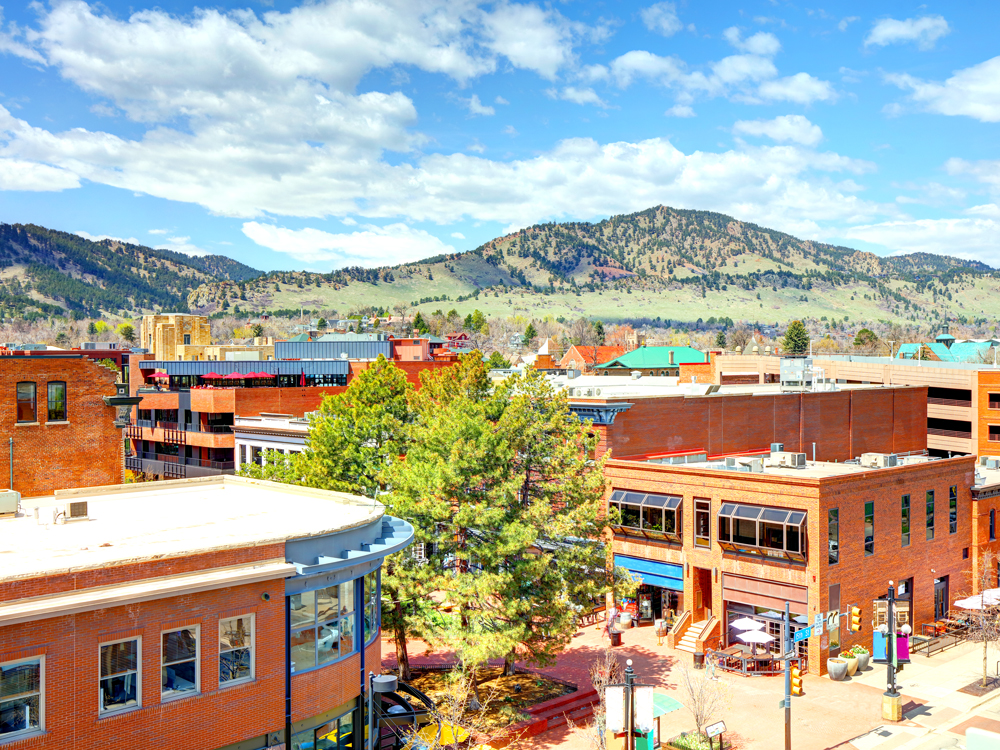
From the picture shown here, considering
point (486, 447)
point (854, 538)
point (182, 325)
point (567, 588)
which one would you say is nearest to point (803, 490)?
point (854, 538)

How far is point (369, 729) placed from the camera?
21.5 metres

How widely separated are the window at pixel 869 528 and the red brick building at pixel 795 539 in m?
0.08

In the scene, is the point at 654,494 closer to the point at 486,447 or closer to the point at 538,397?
the point at 538,397

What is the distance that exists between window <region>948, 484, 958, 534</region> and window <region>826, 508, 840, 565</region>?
11.1m

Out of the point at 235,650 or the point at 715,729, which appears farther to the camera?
the point at 715,729

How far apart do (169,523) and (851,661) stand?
28.3 m

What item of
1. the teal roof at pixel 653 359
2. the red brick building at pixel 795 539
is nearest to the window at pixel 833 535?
the red brick building at pixel 795 539

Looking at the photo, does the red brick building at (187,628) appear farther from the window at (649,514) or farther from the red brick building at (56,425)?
the window at (649,514)

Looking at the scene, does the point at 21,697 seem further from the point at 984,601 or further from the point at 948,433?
the point at 948,433

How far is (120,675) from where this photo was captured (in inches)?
644

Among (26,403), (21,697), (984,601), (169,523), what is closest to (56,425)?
(26,403)

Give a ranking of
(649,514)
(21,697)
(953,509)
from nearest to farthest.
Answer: (21,697) < (649,514) < (953,509)

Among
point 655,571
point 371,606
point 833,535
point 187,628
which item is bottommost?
point 655,571

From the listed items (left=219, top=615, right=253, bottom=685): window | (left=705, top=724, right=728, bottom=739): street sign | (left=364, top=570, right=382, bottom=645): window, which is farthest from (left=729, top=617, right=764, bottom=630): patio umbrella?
(left=219, top=615, right=253, bottom=685): window
